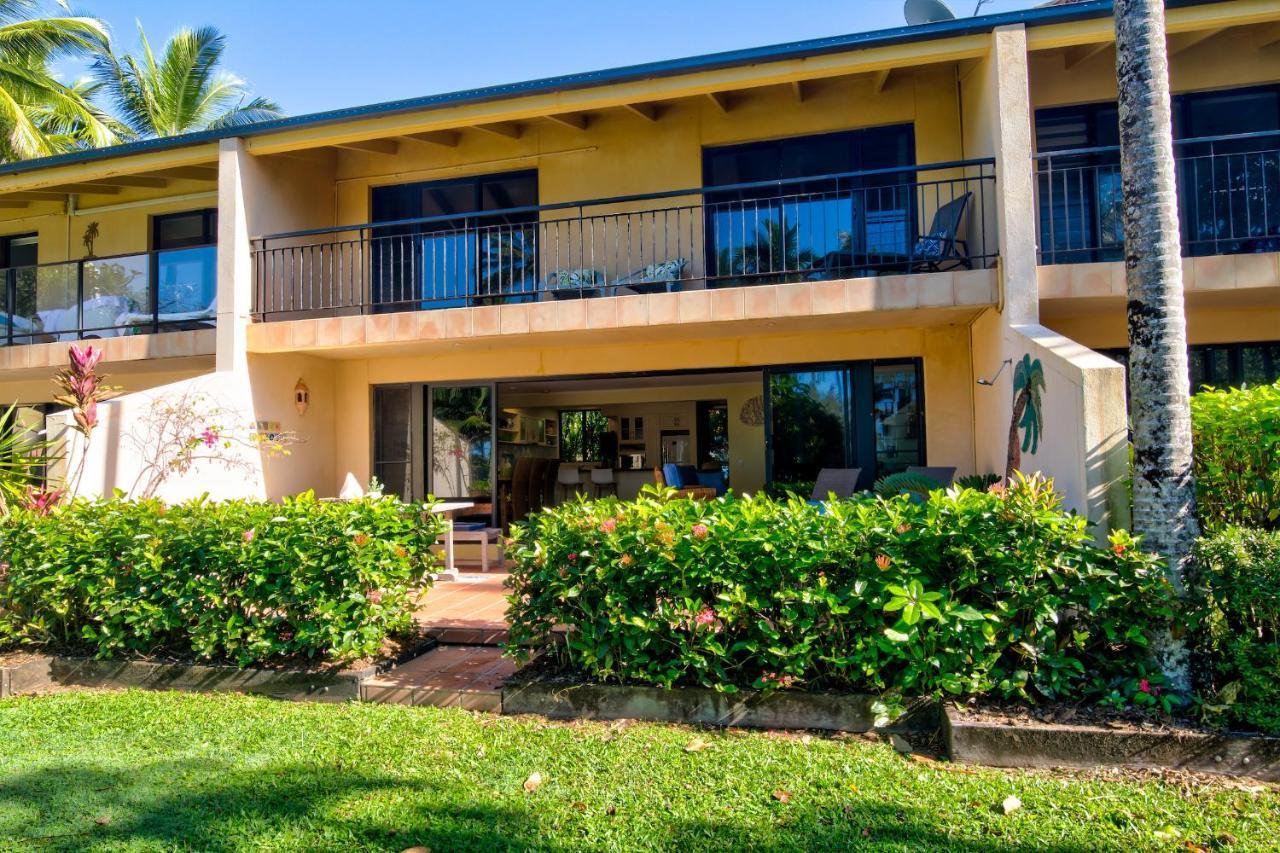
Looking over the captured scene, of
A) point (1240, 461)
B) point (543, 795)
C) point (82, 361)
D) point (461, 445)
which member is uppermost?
point (82, 361)

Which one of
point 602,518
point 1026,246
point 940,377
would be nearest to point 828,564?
point 602,518

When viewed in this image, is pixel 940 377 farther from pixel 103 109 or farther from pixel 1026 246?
pixel 103 109

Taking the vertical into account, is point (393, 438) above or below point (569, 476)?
above

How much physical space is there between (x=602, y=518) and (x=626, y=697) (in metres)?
0.93

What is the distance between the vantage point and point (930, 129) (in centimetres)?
847

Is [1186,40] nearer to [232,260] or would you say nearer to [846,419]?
[846,419]

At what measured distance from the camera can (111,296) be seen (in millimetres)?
9656

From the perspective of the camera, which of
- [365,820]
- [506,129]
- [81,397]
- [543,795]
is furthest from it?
[506,129]

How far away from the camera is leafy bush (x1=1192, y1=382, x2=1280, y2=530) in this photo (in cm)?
415

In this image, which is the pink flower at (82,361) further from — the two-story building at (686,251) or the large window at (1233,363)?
the large window at (1233,363)

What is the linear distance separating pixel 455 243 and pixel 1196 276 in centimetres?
746

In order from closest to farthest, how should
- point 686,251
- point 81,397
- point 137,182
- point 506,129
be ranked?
point 81,397 → point 686,251 → point 506,129 → point 137,182

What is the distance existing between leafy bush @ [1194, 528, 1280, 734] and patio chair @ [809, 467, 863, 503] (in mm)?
3979

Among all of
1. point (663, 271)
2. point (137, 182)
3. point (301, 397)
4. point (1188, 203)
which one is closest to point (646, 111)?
point (663, 271)
